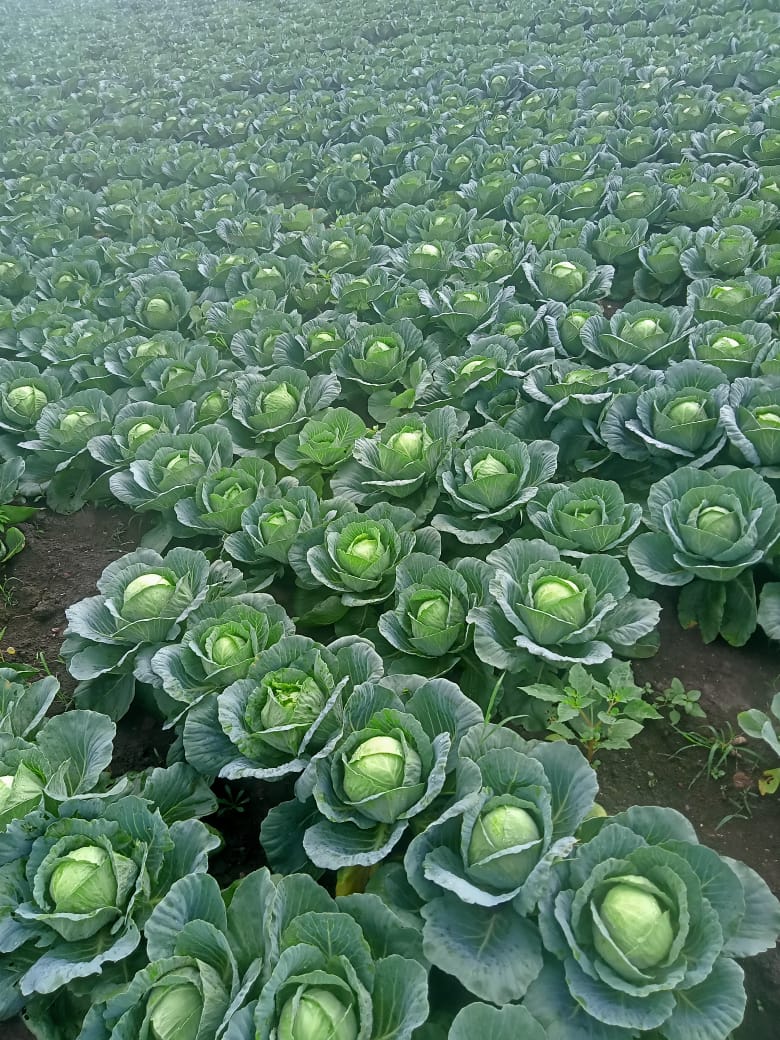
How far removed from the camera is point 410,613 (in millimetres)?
2916

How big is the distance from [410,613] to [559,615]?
0.59m

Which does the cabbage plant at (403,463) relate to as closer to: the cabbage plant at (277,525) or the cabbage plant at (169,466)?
the cabbage plant at (277,525)

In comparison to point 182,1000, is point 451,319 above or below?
above

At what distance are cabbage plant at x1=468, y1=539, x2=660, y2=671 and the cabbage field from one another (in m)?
0.02

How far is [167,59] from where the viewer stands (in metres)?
14.7

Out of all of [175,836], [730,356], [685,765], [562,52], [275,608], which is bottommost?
[685,765]

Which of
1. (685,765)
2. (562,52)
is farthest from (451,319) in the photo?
(562,52)

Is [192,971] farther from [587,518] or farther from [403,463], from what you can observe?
[403,463]

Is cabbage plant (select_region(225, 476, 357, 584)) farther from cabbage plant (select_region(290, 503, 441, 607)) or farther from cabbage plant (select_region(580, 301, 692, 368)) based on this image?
cabbage plant (select_region(580, 301, 692, 368))

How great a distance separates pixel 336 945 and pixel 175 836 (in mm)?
759

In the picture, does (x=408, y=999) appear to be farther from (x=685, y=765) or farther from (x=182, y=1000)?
(x=685, y=765)

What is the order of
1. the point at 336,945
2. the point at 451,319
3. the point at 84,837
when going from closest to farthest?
the point at 336,945 → the point at 84,837 → the point at 451,319

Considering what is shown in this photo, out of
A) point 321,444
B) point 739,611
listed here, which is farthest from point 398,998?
point 321,444

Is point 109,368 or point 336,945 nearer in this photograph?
point 336,945
